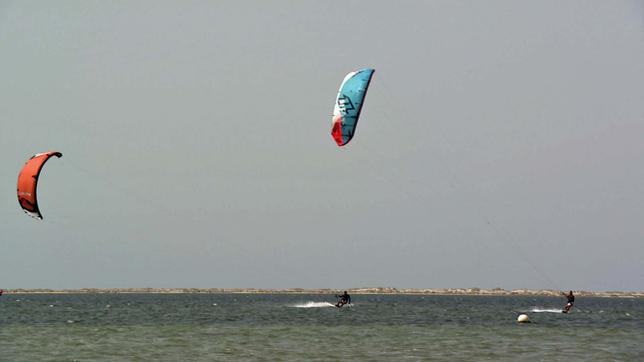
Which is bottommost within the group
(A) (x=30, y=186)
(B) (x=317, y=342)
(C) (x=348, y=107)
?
(B) (x=317, y=342)

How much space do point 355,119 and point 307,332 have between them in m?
14.2

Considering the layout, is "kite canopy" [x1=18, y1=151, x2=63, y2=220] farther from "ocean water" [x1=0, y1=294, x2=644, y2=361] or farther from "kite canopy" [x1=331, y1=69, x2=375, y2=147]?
"kite canopy" [x1=331, y1=69, x2=375, y2=147]

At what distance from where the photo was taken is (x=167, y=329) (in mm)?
49469

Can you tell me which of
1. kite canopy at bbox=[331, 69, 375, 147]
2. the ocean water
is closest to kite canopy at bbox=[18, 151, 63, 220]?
the ocean water

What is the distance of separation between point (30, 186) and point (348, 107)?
13.8 m

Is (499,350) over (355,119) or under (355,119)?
under

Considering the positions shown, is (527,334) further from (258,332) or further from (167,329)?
(167,329)

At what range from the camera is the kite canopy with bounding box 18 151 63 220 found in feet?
115

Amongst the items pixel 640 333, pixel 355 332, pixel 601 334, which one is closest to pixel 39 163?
pixel 355 332

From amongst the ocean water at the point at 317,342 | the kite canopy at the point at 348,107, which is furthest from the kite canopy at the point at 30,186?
the kite canopy at the point at 348,107

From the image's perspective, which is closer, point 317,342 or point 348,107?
point 348,107

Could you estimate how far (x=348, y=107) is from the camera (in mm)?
37625

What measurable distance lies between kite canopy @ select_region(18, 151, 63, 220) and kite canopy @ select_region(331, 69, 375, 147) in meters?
11.9

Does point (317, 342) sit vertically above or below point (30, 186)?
below
